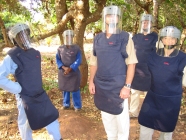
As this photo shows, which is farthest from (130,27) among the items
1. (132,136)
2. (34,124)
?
(34,124)

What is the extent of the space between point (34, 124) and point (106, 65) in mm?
1327

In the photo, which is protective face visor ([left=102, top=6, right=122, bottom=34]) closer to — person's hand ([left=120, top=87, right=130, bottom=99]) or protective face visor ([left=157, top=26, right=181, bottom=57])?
protective face visor ([left=157, top=26, right=181, bottom=57])

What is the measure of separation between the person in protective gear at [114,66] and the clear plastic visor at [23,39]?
3.03 feet

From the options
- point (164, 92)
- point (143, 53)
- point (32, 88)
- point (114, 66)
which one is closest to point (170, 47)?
point (164, 92)

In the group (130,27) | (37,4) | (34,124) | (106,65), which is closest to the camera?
(106,65)

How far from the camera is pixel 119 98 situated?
2.74 m

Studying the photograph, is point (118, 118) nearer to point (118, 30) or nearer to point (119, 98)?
point (119, 98)

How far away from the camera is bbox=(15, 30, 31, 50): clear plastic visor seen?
2660 millimetres

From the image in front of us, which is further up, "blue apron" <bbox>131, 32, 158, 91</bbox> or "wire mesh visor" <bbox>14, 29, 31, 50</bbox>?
"wire mesh visor" <bbox>14, 29, 31, 50</bbox>

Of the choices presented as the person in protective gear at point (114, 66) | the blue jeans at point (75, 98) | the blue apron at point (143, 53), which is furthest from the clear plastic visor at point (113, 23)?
the blue jeans at point (75, 98)

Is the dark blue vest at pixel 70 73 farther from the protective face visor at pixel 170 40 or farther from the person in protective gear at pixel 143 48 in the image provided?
the protective face visor at pixel 170 40

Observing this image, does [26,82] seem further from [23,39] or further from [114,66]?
[114,66]

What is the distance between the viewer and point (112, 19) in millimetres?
2678

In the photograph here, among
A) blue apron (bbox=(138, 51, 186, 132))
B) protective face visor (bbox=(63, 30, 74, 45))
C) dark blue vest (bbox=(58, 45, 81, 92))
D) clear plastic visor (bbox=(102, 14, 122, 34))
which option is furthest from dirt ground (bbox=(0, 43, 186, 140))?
clear plastic visor (bbox=(102, 14, 122, 34))
